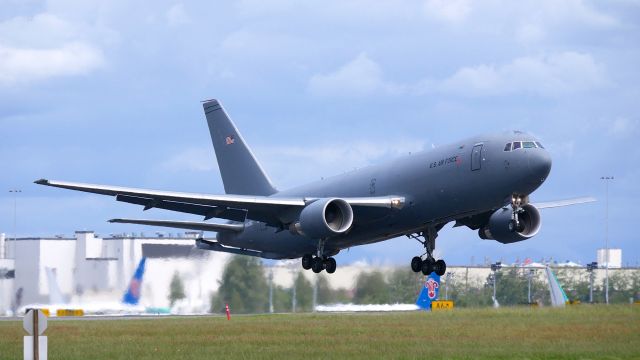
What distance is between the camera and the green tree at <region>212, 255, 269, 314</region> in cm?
7406

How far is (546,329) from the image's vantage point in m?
61.2

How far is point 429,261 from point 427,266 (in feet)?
1.06

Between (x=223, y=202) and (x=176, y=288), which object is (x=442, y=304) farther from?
(x=223, y=202)

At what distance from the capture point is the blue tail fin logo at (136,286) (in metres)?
75.2

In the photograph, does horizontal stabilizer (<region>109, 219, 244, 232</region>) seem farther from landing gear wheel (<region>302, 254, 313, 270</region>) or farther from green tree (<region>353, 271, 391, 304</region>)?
green tree (<region>353, 271, 391, 304</region>)

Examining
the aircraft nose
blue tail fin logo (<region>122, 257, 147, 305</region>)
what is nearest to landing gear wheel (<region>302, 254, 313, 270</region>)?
the aircraft nose

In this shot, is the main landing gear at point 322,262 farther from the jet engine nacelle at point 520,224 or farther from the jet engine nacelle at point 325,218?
the jet engine nacelle at point 520,224

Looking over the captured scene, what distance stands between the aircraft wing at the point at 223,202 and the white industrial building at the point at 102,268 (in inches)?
656

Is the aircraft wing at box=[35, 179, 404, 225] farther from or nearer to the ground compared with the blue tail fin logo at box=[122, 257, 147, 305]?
farther from the ground

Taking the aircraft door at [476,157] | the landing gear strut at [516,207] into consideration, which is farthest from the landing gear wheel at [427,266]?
the aircraft door at [476,157]

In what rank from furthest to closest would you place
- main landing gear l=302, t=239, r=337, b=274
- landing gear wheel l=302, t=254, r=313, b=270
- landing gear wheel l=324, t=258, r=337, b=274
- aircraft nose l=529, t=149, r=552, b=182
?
landing gear wheel l=302, t=254, r=313, b=270, landing gear wheel l=324, t=258, r=337, b=274, main landing gear l=302, t=239, r=337, b=274, aircraft nose l=529, t=149, r=552, b=182

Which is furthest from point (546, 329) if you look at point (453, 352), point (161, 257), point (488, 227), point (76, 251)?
point (76, 251)

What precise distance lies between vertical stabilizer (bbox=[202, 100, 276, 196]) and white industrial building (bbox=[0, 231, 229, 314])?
386 inches

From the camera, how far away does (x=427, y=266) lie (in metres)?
54.8
